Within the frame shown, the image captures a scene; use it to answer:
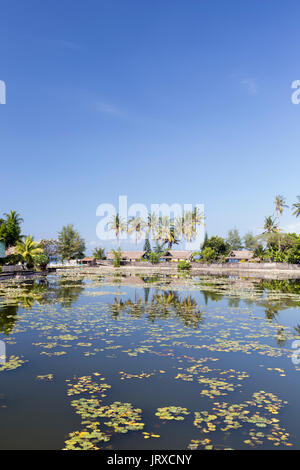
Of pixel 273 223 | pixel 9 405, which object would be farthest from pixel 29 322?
pixel 273 223

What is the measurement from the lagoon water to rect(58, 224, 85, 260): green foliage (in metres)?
77.9

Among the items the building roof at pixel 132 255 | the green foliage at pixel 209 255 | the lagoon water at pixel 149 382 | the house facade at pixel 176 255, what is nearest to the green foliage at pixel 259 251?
the green foliage at pixel 209 255

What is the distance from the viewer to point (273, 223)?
78.1 meters

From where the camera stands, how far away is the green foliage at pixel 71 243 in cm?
9056

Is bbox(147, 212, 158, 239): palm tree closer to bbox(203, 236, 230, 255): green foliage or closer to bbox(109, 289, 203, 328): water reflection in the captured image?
bbox(203, 236, 230, 255): green foliage

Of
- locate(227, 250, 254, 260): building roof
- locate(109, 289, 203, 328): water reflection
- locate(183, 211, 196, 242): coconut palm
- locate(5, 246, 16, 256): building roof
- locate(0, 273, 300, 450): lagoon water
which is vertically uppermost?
locate(183, 211, 196, 242): coconut palm

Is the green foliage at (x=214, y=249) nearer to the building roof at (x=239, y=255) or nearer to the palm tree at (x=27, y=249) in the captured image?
the building roof at (x=239, y=255)

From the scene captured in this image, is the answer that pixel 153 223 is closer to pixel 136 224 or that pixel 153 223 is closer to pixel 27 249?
pixel 136 224

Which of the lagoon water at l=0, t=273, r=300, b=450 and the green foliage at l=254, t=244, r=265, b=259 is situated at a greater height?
the green foliage at l=254, t=244, r=265, b=259

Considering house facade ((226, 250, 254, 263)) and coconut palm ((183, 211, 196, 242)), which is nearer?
house facade ((226, 250, 254, 263))

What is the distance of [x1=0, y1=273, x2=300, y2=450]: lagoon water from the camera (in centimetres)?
520

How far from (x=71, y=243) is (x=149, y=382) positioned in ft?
286

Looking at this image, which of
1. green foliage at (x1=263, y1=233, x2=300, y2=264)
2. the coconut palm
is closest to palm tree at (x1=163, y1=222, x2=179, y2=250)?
the coconut palm

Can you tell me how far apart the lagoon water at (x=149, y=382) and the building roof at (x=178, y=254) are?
2696 inches
